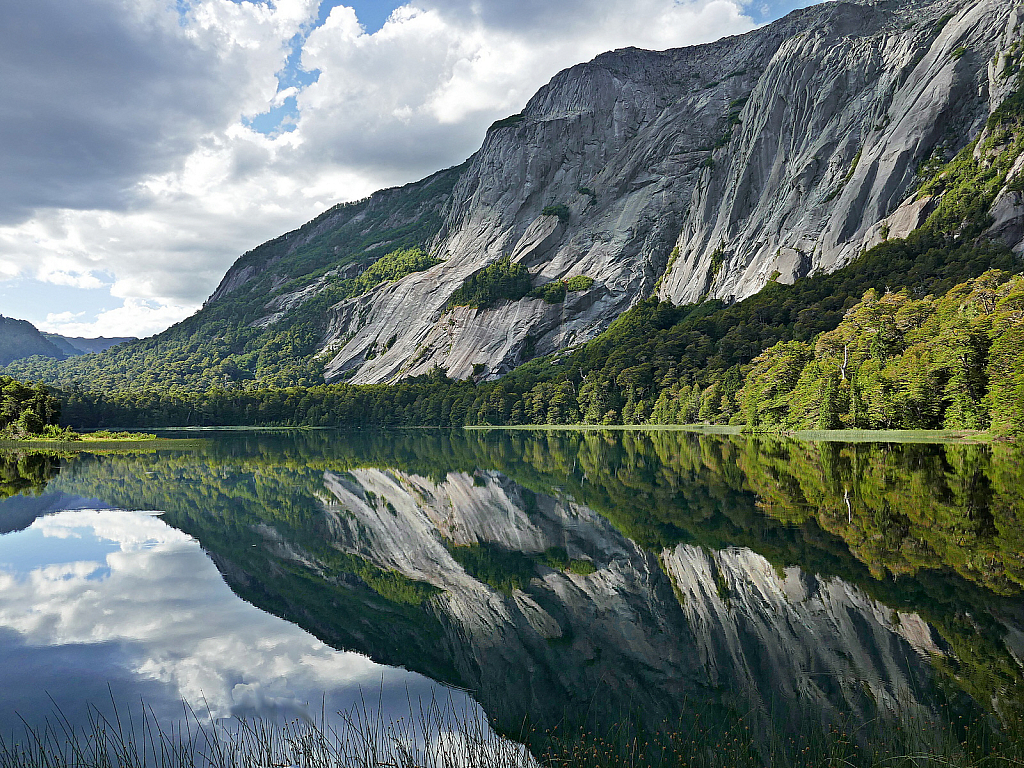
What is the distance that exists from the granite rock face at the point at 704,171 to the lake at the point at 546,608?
311ft

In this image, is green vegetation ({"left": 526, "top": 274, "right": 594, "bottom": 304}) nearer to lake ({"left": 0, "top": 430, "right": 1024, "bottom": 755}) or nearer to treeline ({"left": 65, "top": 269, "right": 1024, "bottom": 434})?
treeline ({"left": 65, "top": 269, "right": 1024, "bottom": 434})

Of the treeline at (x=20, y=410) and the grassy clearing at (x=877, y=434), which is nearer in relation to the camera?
the grassy clearing at (x=877, y=434)

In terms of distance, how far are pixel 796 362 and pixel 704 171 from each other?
A: 8733 centimetres

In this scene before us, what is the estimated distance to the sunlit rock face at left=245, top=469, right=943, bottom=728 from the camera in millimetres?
8336

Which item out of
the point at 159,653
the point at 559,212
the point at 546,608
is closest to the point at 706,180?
the point at 559,212

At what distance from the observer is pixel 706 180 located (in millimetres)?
144875

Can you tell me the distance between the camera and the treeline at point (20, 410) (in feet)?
226

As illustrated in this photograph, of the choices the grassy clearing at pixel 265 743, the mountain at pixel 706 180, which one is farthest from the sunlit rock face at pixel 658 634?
the mountain at pixel 706 180

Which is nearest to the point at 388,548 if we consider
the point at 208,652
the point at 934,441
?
the point at 208,652

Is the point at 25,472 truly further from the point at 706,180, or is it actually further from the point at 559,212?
the point at 559,212

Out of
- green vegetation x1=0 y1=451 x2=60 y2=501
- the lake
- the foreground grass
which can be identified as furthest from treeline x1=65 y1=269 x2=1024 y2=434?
green vegetation x1=0 y1=451 x2=60 y2=501

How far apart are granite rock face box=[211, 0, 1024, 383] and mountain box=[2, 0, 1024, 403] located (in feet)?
1.29

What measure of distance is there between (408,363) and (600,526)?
14663 cm

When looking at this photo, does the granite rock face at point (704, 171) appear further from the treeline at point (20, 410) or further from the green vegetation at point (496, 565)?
the green vegetation at point (496, 565)
